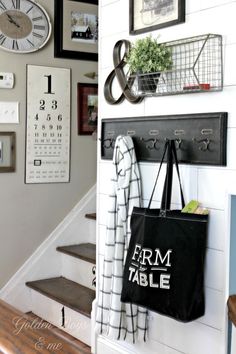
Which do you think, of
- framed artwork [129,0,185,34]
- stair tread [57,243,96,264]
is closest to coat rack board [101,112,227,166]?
framed artwork [129,0,185,34]

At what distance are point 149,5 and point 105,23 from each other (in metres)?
0.36

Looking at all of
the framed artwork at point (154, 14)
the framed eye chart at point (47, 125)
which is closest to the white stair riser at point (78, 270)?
the framed eye chart at point (47, 125)

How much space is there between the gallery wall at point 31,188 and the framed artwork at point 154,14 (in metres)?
1.08

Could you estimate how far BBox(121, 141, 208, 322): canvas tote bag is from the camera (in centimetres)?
207

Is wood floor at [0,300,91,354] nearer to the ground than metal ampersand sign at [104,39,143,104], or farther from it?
nearer to the ground

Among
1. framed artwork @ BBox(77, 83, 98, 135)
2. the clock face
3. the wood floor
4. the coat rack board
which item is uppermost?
the clock face

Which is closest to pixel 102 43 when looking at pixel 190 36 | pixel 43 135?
pixel 190 36

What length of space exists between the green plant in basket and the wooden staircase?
1.39 meters

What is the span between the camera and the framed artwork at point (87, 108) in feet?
11.7

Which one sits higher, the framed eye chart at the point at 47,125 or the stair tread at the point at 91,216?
the framed eye chart at the point at 47,125

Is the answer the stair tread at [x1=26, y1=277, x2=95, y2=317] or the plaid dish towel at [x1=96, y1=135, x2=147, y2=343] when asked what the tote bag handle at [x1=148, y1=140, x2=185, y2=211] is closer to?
the plaid dish towel at [x1=96, y1=135, x2=147, y2=343]

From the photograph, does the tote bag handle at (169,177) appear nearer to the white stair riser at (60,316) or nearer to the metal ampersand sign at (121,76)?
the metal ampersand sign at (121,76)

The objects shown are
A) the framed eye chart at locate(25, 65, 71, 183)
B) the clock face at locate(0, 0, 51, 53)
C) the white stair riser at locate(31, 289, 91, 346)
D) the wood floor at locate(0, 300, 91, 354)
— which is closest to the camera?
the wood floor at locate(0, 300, 91, 354)

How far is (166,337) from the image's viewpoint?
2387 millimetres
